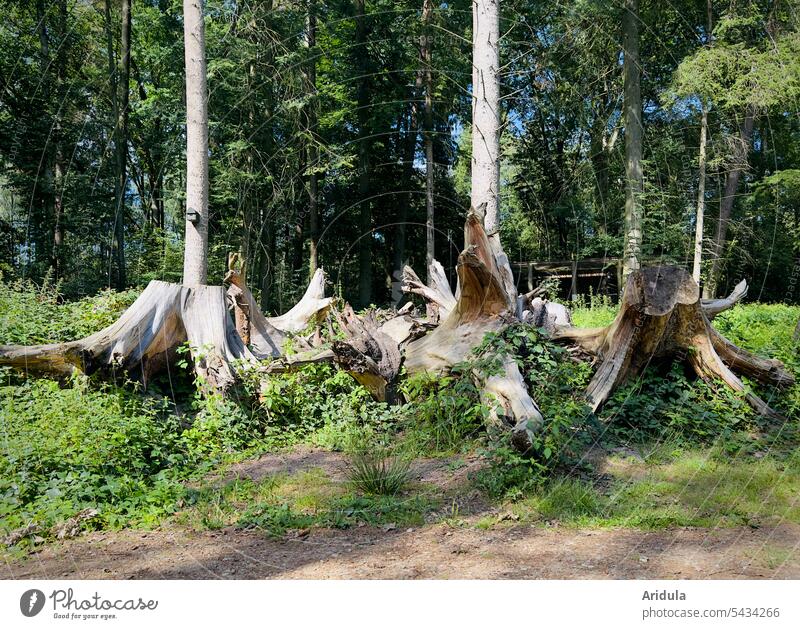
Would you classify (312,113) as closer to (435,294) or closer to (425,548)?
(435,294)

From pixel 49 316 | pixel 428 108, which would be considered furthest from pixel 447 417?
pixel 428 108

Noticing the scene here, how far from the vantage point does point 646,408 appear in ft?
18.7

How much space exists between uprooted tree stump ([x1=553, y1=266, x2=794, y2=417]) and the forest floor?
207 cm

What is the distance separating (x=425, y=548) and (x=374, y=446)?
1843 mm

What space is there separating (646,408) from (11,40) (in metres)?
15.5

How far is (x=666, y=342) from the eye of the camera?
5.86 meters

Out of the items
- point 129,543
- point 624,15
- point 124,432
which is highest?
point 624,15

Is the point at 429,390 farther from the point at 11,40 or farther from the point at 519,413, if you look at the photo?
the point at 11,40

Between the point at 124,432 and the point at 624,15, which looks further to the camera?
the point at 624,15

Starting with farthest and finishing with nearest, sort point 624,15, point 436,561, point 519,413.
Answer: point 624,15, point 519,413, point 436,561

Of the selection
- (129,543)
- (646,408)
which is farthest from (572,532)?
(129,543)

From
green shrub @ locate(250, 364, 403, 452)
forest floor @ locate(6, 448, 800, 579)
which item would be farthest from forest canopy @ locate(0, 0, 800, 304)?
forest floor @ locate(6, 448, 800, 579)

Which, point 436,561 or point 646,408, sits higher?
point 646,408

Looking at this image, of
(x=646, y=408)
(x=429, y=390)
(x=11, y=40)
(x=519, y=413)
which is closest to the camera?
(x=519, y=413)
